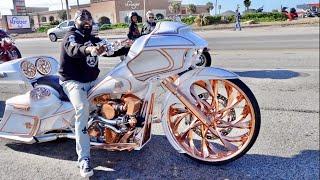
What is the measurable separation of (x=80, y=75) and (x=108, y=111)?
442 mm

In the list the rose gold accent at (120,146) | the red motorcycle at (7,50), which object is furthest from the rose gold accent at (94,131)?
the red motorcycle at (7,50)

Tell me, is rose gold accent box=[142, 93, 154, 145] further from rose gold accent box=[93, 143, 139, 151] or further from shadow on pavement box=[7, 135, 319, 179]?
shadow on pavement box=[7, 135, 319, 179]

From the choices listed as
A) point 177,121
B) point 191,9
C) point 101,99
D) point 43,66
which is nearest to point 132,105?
point 101,99

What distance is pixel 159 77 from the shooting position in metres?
3.51

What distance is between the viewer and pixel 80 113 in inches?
143

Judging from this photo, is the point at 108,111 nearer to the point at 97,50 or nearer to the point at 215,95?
the point at 97,50

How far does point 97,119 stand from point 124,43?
2.71ft

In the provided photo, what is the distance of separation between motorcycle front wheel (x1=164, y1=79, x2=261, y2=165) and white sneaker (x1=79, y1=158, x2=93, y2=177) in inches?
32.0

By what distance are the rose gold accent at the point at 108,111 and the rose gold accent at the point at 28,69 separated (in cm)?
115

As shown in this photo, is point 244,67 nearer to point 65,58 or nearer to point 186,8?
point 65,58

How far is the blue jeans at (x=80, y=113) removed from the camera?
364cm

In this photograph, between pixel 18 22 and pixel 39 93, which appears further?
pixel 18 22

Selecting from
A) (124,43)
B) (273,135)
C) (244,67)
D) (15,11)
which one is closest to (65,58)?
(124,43)

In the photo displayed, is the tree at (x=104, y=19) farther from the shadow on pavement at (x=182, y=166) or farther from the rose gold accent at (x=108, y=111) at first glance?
the rose gold accent at (x=108, y=111)
